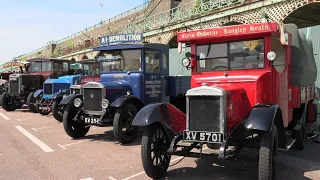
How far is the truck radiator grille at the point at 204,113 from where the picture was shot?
4.36 metres

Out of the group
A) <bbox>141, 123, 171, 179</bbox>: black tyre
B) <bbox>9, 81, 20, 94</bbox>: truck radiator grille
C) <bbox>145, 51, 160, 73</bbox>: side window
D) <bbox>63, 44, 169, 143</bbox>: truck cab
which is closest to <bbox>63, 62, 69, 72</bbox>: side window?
<bbox>9, 81, 20, 94</bbox>: truck radiator grille

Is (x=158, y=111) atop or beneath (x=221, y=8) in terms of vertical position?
beneath

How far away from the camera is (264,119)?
13.5 ft

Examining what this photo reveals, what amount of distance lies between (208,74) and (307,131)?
3.71 m

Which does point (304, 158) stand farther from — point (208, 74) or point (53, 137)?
point (53, 137)

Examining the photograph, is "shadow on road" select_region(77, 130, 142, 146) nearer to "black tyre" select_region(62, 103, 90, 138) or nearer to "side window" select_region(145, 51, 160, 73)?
"black tyre" select_region(62, 103, 90, 138)

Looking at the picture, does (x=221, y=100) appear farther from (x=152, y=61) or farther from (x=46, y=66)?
(x=46, y=66)

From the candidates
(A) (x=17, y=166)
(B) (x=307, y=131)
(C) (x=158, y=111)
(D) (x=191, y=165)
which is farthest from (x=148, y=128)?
(B) (x=307, y=131)

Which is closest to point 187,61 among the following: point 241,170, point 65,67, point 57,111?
point 241,170

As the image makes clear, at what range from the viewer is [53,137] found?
8.16m

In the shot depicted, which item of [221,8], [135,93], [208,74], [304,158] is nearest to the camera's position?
[208,74]

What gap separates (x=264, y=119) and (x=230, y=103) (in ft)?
1.85

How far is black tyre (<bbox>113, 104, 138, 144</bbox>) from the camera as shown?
695 cm

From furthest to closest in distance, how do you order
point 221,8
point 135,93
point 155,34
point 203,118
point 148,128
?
point 155,34 < point 221,8 < point 135,93 < point 148,128 < point 203,118
